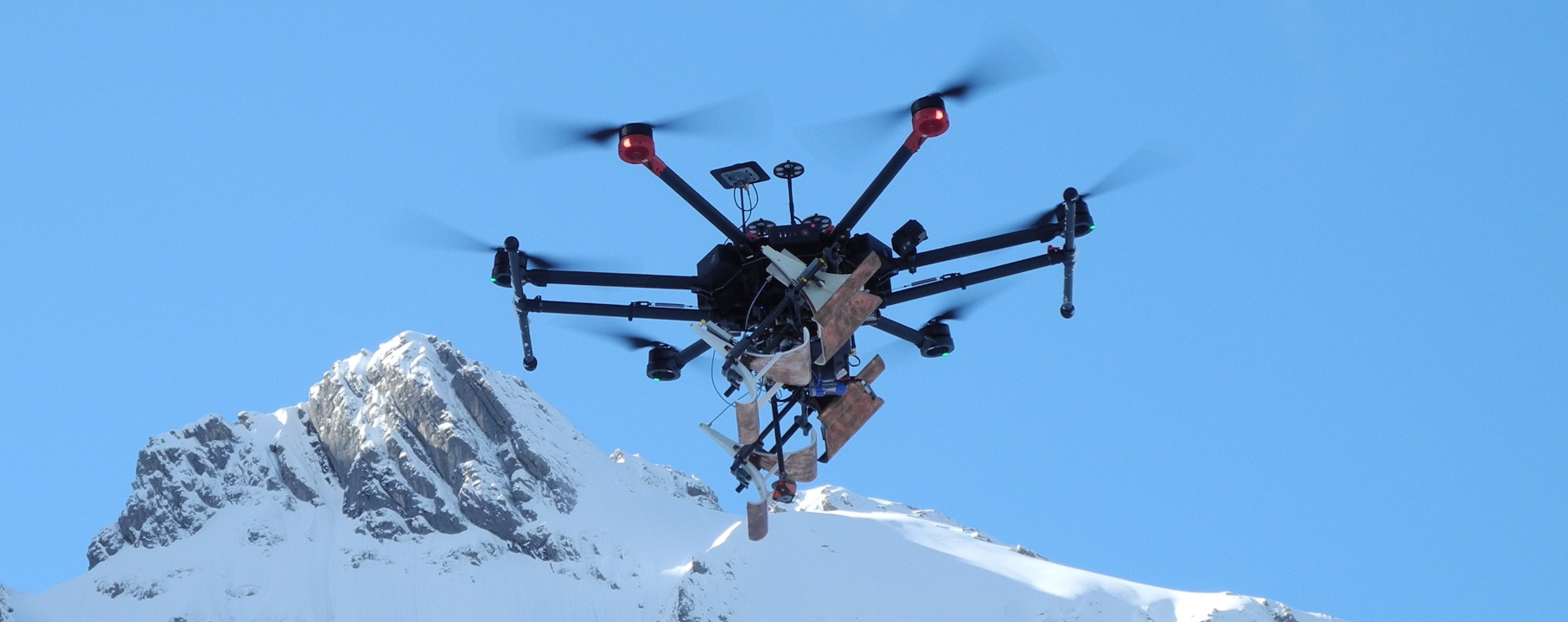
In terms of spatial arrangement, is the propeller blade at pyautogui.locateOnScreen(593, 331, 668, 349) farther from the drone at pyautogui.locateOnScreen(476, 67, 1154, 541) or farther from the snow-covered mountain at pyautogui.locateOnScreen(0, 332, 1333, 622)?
the snow-covered mountain at pyautogui.locateOnScreen(0, 332, 1333, 622)

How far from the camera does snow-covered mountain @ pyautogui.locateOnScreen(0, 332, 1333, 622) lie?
175875mm

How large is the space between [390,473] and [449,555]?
13892mm

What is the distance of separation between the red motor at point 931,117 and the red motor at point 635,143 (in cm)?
254

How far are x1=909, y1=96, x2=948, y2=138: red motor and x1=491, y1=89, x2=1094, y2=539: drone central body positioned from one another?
0.24 feet

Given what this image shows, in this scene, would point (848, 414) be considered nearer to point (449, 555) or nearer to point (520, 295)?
point (520, 295)

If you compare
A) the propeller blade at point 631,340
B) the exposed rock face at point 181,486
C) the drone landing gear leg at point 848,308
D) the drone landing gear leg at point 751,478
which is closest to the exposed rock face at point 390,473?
the exposed rock face at point 181,486

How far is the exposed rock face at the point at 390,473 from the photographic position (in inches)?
7466

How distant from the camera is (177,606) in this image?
579 feet

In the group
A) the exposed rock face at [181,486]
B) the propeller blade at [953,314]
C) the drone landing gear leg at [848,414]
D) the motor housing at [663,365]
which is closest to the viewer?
the drone landing gear leg at [848,414]

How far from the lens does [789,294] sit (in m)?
16.0

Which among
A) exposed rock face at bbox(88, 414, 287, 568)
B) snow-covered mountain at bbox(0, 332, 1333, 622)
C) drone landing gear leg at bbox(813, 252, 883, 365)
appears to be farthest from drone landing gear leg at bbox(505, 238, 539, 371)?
exposed rock face at bbox(88, 414, 287, 568)

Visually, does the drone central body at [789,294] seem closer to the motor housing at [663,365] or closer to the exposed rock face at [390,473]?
the motor housing at [663,365]

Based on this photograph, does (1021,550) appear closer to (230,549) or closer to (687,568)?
(687,568)

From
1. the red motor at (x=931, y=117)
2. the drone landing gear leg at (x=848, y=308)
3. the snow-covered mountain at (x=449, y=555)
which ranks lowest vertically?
the drone landing gear leg at (x=848, y=308)
